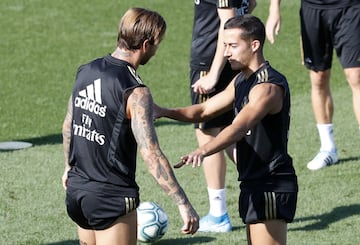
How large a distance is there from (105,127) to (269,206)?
1.19 metres

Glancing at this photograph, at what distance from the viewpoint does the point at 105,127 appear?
595 centimetres

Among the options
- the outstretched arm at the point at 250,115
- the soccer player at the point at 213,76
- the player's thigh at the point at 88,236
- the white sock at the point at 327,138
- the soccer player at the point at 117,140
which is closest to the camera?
the soccer player at the point at 117,140

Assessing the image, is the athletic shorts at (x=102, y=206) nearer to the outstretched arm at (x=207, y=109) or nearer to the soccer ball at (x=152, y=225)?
the outstretched arm at (x=207, y=109)

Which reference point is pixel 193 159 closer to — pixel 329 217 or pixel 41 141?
pixel 329 217

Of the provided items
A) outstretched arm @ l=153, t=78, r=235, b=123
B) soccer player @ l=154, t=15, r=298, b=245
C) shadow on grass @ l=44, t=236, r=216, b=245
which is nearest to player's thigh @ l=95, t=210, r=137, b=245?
soccer player @ l=154, t=15, r=298, b=245

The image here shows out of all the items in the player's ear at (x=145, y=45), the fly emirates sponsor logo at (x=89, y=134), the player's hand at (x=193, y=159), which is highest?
the player's ear at (x=145, y=45)

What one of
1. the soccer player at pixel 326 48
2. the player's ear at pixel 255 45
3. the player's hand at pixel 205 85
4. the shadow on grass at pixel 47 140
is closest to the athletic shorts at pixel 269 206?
the player's ear at pixel 255 45

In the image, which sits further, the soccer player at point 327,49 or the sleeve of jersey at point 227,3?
the soccer player at point 327,49

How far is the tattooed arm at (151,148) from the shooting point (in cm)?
579

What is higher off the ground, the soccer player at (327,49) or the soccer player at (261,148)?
the soccer player at (261,148)

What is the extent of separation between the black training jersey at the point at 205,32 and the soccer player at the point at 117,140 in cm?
264

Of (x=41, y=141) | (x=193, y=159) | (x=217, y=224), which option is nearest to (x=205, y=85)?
(x=217, y=224)

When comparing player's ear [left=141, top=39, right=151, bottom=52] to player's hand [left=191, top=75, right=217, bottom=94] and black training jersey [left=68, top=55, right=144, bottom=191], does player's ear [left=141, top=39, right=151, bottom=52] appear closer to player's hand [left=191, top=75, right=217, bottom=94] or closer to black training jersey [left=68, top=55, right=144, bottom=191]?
black training jersey [left=68, top=55, right=144, bottom=191]

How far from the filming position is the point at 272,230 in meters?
6.41
